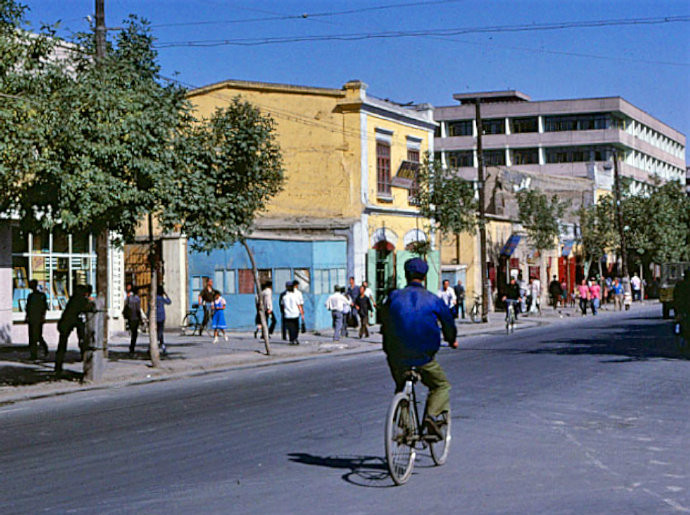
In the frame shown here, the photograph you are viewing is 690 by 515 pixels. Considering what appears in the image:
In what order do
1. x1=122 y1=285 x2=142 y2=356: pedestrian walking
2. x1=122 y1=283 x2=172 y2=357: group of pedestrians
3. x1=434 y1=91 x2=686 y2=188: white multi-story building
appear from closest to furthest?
1. x1=122 y1=283 x2=172 y2=357: group of pedestrians
2. x1=122 y1=285 x2=142 y2=356: pedestrian walking
3. x1=434 y1=91 x2=686 y2=188: white multi-story building

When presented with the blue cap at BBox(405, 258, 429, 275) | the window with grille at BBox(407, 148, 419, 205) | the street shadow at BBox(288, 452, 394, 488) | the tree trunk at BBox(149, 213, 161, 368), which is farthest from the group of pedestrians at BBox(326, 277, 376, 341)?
the blue cap at BBox(405, 258, 429, 275)

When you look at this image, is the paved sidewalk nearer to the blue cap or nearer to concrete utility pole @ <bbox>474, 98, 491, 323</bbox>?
concrete utility pole @ <bbox>474, 98, 491, 323</bbox>

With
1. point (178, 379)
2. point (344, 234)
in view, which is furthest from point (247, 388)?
point (344, 234)

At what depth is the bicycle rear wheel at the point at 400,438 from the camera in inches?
301

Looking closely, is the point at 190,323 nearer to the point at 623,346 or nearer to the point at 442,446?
the point at 623,346

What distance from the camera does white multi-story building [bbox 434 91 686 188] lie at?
294 ft

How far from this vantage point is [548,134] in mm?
91125

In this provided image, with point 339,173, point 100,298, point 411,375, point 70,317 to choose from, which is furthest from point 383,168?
point 411,375

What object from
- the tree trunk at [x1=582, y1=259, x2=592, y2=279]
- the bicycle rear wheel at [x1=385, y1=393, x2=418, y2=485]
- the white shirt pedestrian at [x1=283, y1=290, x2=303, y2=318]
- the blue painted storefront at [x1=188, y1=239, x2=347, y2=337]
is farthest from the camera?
the tree trunk at [x1=582, y1=259, x2=592, y2=279]

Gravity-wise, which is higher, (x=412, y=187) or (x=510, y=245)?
(x=412, y=187)

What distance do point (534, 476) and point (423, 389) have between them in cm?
661

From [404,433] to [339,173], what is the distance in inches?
1163

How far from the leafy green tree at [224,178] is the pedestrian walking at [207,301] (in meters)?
7.96

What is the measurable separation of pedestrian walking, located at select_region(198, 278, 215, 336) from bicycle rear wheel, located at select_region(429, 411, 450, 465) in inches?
859
